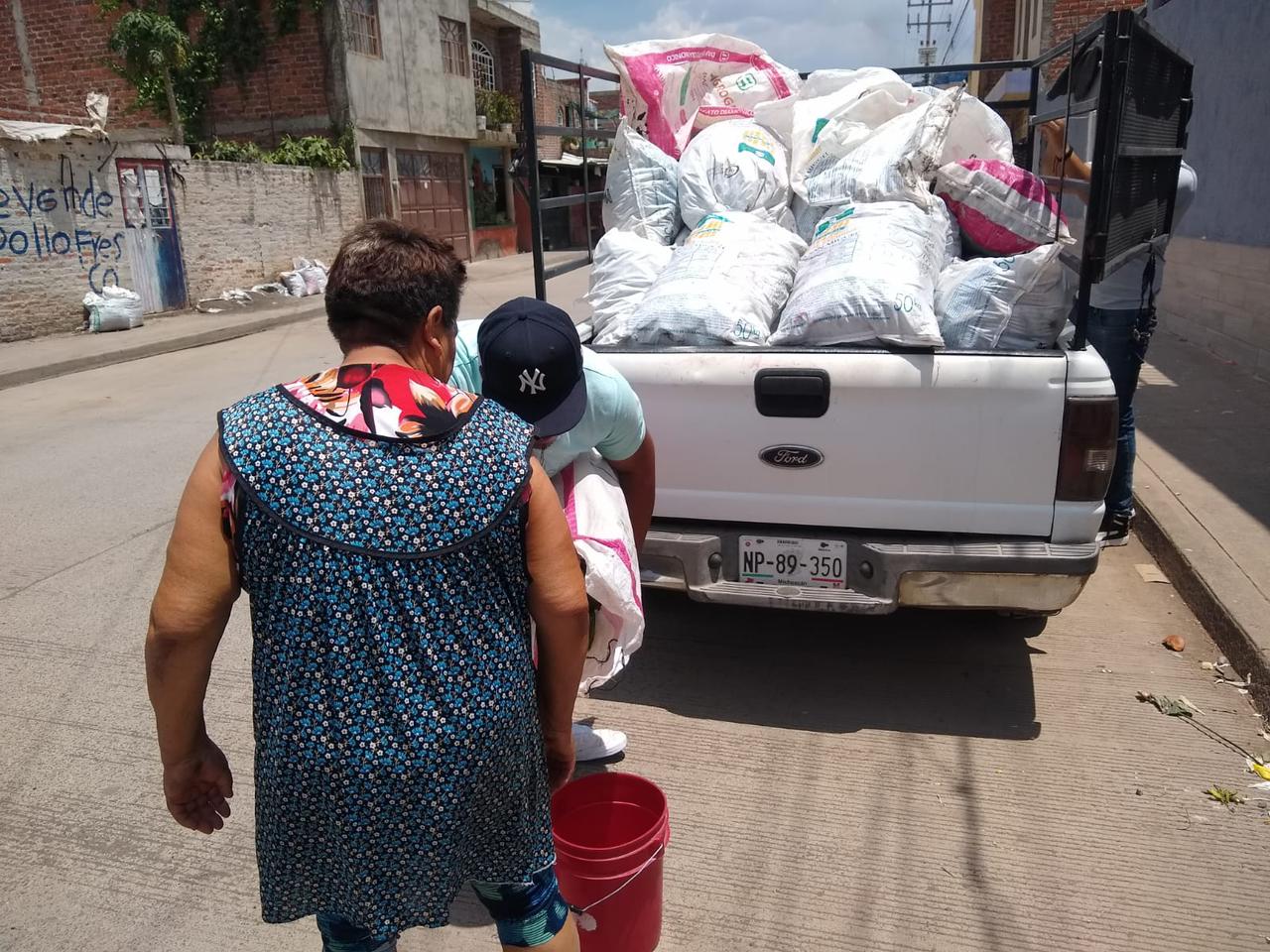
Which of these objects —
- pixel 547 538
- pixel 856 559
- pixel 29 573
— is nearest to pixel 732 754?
pixel 856 559

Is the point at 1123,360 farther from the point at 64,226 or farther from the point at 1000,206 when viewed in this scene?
the point at 64,226

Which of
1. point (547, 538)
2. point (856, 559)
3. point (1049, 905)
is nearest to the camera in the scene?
point (547, 538)

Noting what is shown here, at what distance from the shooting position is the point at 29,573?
4.80 metres

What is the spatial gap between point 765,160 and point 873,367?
1885 millimetres

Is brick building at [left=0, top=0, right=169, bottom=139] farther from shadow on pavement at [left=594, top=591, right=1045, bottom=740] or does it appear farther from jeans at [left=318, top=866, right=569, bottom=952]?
jeans at [left=318, top=866, right=569, bottom=952]

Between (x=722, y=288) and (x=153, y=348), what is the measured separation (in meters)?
10.8

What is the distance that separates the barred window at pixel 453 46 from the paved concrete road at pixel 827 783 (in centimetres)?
2078

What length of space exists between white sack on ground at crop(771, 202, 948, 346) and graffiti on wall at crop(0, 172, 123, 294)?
459 inches

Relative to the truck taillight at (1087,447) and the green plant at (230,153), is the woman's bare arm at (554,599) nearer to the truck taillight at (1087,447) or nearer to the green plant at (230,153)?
the truck taillight at (1087,447)

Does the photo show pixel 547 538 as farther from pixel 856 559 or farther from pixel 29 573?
pixel 29 573

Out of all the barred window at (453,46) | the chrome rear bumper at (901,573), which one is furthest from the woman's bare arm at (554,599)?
the barred window at (453,46)

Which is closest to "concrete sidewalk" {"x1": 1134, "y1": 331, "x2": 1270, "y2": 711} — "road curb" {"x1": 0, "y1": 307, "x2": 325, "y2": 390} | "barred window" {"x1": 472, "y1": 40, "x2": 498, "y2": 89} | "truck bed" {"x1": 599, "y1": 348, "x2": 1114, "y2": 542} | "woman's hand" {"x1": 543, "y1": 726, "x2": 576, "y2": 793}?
"truck bed" {"x1": 599, "y1": 348, "x2": 1114, "y2": 542}

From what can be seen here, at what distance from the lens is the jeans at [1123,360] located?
4344 mm

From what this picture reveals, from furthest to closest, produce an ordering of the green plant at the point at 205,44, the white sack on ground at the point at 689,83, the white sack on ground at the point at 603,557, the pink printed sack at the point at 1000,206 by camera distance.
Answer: the green plant at the point at 205,44 → the white sack on ground at the point at 689,83 → the pink printed sack at the point at 1000,206 → the white sack on ground at the point at 603,557
